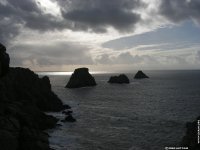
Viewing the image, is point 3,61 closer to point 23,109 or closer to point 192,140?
point 23,109

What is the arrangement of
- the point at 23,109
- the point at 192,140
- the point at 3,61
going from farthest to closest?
1. the point at 23,109
2. the point at 3,61
3. the point at 192,140

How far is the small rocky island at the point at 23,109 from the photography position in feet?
135

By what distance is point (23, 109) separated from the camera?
6250 cm

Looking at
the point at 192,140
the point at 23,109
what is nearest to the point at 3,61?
the point at 23,109

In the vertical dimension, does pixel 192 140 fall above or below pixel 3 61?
below

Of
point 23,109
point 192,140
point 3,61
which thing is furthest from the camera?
point 23,109

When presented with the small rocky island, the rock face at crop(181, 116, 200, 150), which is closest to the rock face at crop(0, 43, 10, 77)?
the small rocky island

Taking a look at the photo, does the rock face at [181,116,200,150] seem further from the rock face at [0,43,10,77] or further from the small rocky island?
the rock face at [0,43,10,77]

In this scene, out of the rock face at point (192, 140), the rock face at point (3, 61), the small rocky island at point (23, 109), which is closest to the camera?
the rock face at point (192, 140)

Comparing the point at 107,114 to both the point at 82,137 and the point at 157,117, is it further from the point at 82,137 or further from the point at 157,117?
the point at 82,137

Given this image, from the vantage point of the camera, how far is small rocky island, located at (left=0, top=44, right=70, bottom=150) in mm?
41122

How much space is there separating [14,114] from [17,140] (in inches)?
263

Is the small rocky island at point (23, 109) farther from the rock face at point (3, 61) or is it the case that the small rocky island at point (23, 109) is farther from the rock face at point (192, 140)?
the rock face at point (192, 140)

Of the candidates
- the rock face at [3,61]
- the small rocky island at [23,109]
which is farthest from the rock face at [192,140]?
the rock face at [3,61]
